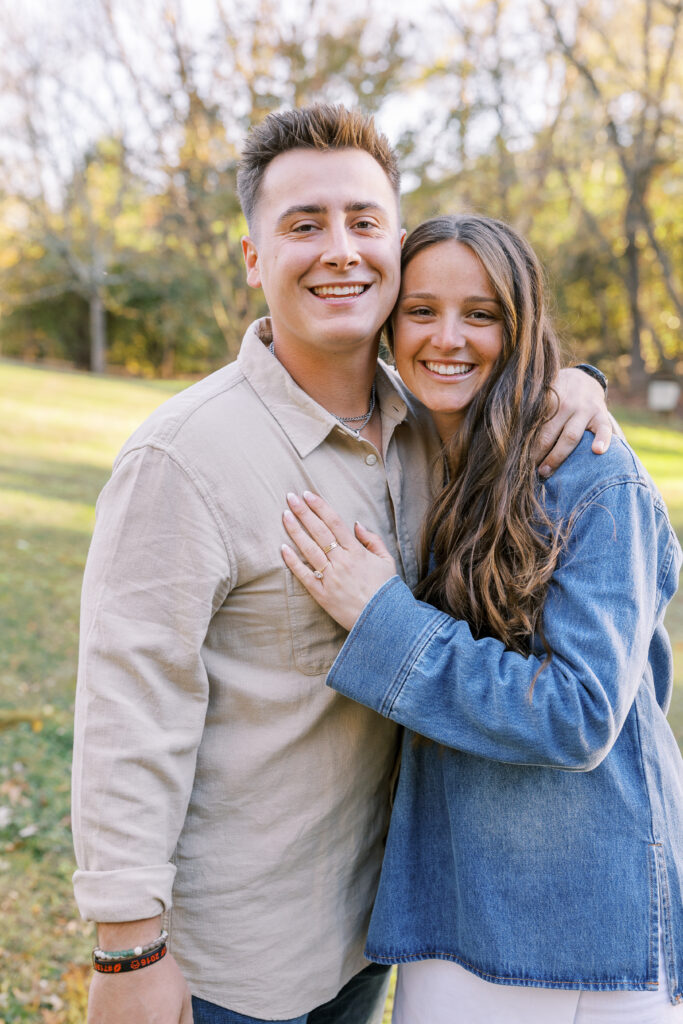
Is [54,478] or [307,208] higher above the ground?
[307,208]

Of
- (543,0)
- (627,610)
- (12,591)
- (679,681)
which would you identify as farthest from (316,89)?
(627,610)

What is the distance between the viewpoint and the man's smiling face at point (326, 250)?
1.99m

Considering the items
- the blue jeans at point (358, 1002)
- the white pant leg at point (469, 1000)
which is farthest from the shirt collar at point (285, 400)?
the blue jeans at point (358, 1002)

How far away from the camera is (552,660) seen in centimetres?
161

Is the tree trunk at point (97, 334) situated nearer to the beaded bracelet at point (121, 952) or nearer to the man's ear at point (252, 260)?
the man's ear at point (252, 260)

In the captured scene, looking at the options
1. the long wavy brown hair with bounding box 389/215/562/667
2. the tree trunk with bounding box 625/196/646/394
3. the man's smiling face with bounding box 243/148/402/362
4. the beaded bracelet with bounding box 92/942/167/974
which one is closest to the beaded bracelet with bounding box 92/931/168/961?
the beaded bracelet with bounding box 92/942/167/974

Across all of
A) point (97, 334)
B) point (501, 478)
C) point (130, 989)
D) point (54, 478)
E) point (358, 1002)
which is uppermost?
point (501, 478)

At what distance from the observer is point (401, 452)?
7.04 ft

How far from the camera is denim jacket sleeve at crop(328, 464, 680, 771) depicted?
1572 mm

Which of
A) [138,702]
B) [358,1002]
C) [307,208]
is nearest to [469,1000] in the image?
[358,1002]

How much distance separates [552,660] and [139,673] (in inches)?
30.6

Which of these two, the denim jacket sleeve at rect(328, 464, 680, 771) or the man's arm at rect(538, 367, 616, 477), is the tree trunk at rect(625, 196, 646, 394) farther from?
the denim jacket sleeve at rect(328, 464, 680, 771)

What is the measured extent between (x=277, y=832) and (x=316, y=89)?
11.7 meters

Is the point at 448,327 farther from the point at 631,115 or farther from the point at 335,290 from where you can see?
the point at 631,115
